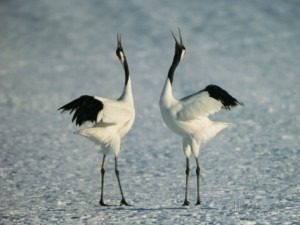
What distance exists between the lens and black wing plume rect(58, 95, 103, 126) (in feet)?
23.3

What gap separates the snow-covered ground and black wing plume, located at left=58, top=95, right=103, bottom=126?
4.04 feet

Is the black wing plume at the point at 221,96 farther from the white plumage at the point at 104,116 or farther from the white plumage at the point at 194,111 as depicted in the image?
the white plumage at the point at 104,116


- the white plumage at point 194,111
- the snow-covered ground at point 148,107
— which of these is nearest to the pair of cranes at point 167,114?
the white plumage at point 194,111

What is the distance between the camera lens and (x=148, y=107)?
13992mm

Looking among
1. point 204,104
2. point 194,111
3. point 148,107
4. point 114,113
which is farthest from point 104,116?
point 148,107

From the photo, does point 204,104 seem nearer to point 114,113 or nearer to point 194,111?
point 194,111

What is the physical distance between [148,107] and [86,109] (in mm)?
6891

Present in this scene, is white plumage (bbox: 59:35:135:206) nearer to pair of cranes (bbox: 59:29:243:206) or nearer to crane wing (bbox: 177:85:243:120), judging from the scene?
pair of cranes (bbox: 59:29:243:206)

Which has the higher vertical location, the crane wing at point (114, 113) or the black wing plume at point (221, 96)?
the black wing plume at point (221, 96)

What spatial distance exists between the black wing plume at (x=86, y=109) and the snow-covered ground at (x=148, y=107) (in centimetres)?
123

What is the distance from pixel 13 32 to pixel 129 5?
497 centimetres

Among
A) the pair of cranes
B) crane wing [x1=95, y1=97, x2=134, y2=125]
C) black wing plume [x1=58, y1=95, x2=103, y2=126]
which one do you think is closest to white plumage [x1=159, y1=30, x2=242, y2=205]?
the pair of cranes

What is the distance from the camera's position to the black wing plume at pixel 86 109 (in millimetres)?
7094

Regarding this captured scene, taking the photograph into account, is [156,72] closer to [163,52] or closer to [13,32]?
[163,52]
